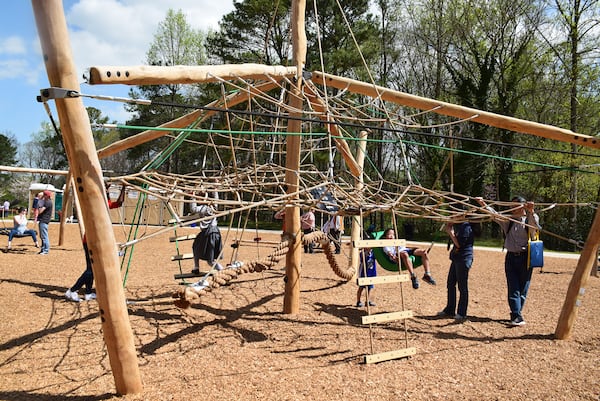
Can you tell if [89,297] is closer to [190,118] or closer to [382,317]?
[190,118]

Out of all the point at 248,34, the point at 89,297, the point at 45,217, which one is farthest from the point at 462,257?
the point at 248,34

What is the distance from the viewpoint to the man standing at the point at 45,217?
407 inches

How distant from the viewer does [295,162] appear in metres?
5.66

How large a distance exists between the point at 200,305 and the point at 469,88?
1893 centimetres

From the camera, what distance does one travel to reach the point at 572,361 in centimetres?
454

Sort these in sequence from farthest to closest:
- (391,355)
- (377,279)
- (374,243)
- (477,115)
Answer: (477,115) < (374,243) < (377,279) < (391,355)

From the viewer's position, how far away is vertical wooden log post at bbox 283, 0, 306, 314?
5449 mm

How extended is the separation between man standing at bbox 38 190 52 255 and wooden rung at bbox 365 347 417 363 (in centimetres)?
870

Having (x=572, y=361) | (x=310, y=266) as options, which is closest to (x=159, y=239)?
(x=310, y=266)

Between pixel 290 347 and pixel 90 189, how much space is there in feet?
8.64

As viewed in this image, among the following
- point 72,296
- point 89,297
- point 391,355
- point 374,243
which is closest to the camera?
point 391,355

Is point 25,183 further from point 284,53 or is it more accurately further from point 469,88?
point 469,88

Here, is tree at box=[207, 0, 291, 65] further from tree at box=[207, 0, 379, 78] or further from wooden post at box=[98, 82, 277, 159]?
wooden post at box=[98, 82, 277, 159]

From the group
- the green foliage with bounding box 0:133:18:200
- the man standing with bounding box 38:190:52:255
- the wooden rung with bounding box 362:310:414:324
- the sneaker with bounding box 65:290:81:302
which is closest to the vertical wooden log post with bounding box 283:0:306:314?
the wooden rung with bounding box 362:310:414:324
